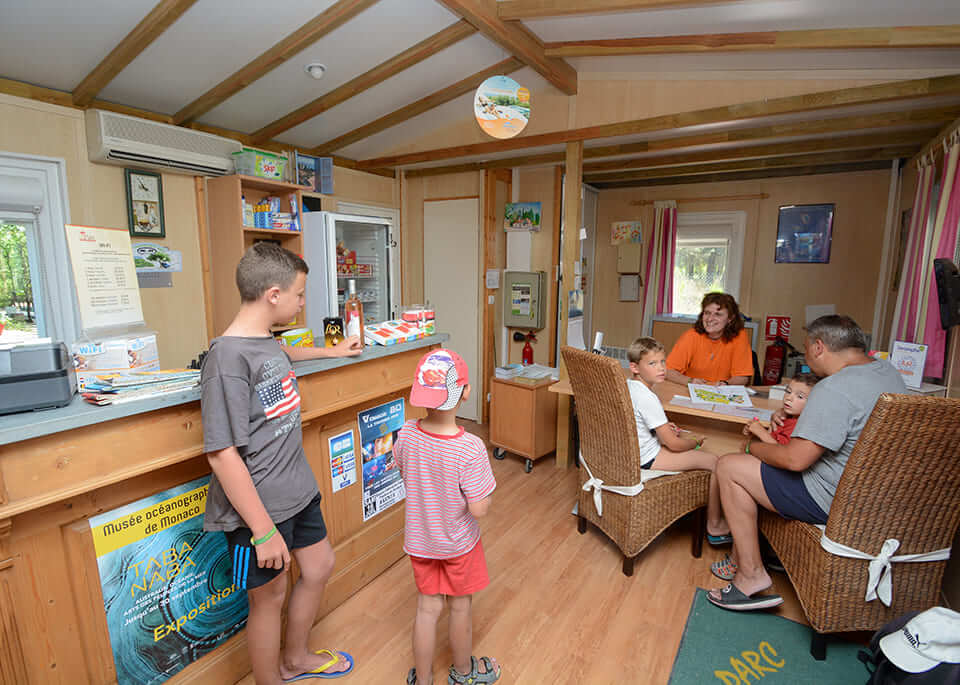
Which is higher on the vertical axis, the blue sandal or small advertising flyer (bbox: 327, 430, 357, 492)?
small advertising flyer (bbox: 327, 430, 357, 492)

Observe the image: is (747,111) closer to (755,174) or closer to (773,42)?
(773,42)

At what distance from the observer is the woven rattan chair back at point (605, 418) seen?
2.05 meters

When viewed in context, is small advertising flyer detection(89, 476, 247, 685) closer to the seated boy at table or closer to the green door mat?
the green door mat

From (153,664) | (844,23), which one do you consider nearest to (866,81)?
(844,23)

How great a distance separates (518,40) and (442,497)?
2364 millimetres

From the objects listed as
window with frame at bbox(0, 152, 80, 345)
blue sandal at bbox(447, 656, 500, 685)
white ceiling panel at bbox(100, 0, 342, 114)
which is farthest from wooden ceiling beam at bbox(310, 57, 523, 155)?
blue sandal at bbox(447, 656, 500, 685)

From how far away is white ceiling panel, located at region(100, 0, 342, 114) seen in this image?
216 cm

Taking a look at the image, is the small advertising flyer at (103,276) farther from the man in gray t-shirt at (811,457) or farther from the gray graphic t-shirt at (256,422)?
the man in gray t-shirt at (811,457)

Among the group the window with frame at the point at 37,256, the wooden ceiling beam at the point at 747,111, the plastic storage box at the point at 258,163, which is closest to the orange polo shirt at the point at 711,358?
the wooden ceiling beam at the point at 747,111

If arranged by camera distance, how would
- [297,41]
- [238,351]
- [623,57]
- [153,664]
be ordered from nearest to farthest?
[238,351] → [153,664] → [297,41] → [623,57]

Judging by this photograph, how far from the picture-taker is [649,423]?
84.8 inches

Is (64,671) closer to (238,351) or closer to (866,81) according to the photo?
(238,351)

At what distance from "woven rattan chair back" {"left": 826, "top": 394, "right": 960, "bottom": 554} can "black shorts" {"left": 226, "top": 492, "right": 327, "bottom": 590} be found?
175 cm

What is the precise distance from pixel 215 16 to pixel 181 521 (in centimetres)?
218
